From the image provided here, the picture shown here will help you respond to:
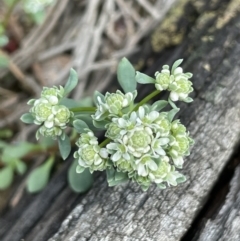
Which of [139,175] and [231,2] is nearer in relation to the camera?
[139,175]

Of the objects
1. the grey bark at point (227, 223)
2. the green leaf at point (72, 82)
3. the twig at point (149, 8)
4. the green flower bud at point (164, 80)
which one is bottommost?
the grey bark at point (227, 223)

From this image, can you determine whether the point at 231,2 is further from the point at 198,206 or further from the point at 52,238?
the point at 52,238

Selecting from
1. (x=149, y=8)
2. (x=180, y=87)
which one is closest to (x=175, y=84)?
(x=180, y=87)

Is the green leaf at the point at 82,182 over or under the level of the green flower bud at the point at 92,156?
over

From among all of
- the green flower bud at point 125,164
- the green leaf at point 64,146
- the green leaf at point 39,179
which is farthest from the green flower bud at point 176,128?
the green leaf at point 39,179

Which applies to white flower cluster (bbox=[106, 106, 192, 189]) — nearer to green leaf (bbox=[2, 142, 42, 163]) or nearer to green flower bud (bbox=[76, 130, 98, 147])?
green flower bud (bbox=[76, 130, 98, 147])

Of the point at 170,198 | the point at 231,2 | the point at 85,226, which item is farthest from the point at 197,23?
the point at 85,226

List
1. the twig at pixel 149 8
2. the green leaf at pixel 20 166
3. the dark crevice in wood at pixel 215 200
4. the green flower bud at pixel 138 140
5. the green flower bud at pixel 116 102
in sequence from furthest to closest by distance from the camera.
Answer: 1. the twig at pixel 149 8
2. the green leaf at pixel 20 166
3. the dark crevice in wood at pixel 215 200
4. the green flower bud at pixel 116 102
5. the green flower bud at pixel 138 140

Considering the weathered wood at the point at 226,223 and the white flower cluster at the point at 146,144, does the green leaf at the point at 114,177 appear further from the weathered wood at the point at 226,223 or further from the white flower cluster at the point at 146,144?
the weathered wood at the point at 226,223
